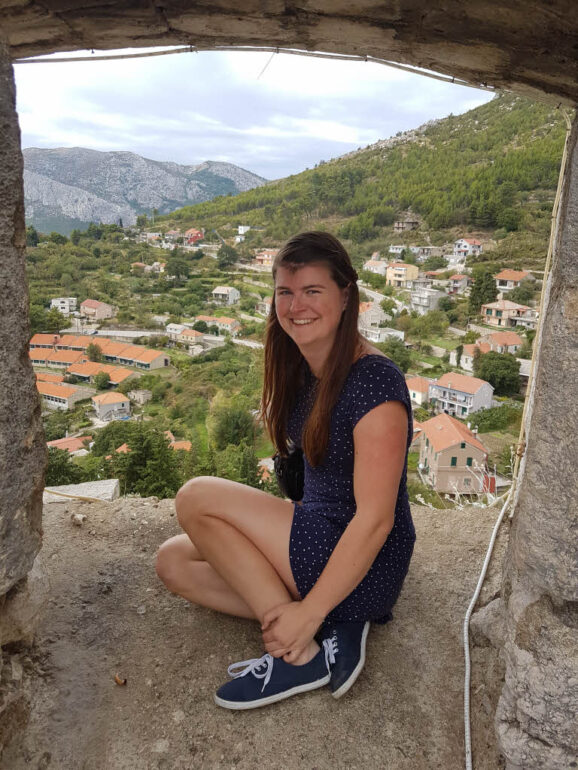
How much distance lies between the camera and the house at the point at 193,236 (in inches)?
1033

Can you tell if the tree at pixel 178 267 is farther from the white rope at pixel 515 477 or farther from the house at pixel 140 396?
the white rope at pixel 515 477

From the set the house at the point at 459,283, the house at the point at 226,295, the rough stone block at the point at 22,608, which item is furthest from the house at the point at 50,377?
the rough stone block at the point at 22,608

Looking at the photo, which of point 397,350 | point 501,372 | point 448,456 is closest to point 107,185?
point 397,350

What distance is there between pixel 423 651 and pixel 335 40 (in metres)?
1.87

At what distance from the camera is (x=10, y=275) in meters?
1.12

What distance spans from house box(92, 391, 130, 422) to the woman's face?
45.1ft

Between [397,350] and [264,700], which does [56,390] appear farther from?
[264,700]

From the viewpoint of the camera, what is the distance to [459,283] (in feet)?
56.3

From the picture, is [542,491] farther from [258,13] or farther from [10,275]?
[258,13]

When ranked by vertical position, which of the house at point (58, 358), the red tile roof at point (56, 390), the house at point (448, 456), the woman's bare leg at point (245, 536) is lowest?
the red tile roof at point (56, 390)

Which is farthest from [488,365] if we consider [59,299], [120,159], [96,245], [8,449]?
[120,159]

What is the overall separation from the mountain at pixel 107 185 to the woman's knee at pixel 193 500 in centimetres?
2522

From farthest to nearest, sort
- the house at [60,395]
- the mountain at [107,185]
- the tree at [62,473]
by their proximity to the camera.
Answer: the mountain at [107,185]
the house at [60,395]
the tree at [62,473]

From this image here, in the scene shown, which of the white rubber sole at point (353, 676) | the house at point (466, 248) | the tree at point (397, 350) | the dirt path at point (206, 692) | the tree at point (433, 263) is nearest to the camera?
the dirt path at point (206, 692)
